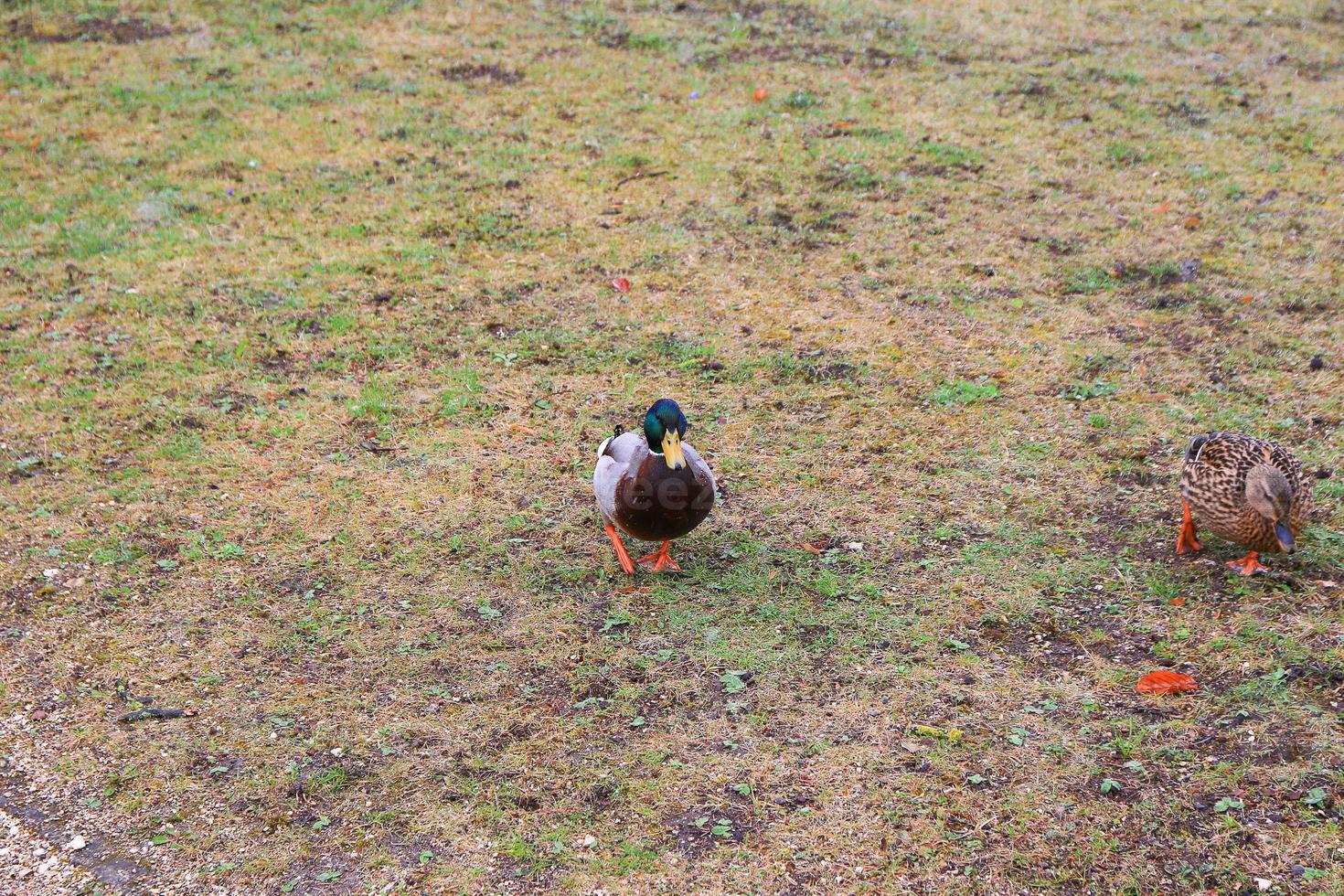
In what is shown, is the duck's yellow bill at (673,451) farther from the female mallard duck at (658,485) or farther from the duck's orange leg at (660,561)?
the duck's orange leg at (660,561)

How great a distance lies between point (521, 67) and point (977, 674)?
7.16 meters

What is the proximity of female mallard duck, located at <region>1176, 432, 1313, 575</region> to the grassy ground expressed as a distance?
0.18 metres

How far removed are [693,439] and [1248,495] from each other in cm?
236

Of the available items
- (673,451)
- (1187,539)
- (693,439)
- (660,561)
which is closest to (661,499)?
(673,451)

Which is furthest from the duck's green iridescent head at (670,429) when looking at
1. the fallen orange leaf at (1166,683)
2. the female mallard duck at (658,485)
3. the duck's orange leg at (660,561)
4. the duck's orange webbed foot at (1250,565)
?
the duck's orange webbed foot at (1250,565)

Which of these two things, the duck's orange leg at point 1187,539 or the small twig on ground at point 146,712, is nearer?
the small twig on ground at point 146,712

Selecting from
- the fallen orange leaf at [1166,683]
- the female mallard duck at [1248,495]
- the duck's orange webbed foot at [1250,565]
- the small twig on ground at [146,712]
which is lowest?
the small twig on ground at [146,712]

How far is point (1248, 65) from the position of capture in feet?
31.4

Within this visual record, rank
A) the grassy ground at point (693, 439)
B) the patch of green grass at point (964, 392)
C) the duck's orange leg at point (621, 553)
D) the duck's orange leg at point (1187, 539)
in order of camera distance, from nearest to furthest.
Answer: the grassy ground at point (693, 439) < the duck's orange leg at point (1187, 539) < the duck's orange leg at point (621, 553) < the patch of green grass at point (964, 392)

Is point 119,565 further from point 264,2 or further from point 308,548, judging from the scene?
point 264,2

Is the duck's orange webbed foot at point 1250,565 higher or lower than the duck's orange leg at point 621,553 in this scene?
higher

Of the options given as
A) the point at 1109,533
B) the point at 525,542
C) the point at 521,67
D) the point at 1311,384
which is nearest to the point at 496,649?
the point at 525,542

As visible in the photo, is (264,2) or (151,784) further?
(264,2)

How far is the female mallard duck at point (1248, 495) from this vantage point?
4.12 meters
